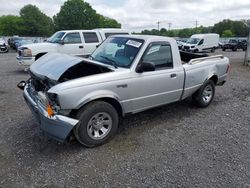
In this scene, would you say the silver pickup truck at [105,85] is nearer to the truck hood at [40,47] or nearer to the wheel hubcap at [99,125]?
the wheel hubcap at [99,125]

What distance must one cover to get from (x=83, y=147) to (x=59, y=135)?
58cm

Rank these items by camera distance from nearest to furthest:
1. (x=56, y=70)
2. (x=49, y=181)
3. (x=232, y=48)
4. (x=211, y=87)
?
(x=49, y=181) → (x=56, y=70) → (x=211, y=87) → (x=232, y=48)

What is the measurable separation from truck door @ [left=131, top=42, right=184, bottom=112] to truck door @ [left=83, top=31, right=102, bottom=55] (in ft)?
22.7

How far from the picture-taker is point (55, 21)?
73438mm

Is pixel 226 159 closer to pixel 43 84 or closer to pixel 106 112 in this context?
pixel 106 112

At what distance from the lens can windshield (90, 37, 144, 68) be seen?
14.0ft

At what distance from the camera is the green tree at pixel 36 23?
79188 millimetres

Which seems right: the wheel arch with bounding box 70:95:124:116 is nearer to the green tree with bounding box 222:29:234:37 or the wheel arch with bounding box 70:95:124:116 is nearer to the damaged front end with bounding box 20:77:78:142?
the damaged front end with bounding box 20:77:78:142

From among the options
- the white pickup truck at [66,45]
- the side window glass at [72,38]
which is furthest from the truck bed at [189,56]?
the side window glass at [72,38]

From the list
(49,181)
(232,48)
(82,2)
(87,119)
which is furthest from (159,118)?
(82,2)

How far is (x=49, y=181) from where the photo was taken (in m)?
3.03

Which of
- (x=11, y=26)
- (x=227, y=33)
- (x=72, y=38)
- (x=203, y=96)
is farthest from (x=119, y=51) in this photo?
(x=11, y=26)

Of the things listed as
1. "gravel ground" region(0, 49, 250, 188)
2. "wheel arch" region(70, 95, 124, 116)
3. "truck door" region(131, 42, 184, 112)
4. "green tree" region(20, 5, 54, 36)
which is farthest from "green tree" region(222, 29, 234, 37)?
"wheel arch" region(70, 95, 124, 116)

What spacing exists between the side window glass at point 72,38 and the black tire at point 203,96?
704 cm
